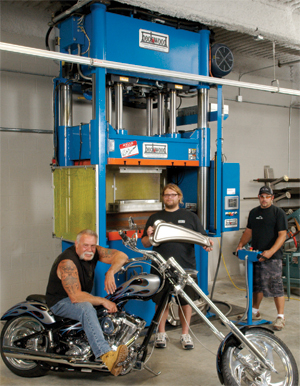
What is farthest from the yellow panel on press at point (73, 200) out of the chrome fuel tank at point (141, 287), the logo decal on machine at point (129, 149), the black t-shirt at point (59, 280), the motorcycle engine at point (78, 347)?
the motorcycle engine at point (78, 347)

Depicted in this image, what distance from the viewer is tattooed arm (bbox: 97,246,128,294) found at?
2988 millimetres

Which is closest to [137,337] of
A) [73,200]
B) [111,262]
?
[111,262]

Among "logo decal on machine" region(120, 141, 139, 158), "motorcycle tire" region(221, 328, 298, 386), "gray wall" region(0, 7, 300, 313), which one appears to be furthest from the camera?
"gray wall" region(0, 7, 300, 313)

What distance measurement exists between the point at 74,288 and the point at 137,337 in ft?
1.88

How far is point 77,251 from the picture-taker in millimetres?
3092

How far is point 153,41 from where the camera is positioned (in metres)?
4.14

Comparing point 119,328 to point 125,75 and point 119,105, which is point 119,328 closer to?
point 119,105

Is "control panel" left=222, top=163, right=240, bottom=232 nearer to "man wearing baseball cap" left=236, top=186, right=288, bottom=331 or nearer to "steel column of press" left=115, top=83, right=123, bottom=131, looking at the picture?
"man wearing baseball cap" left=236, top=186, right=288, bottom=331

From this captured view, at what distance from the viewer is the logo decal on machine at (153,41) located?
4070 millimetres

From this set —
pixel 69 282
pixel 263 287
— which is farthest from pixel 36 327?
pixel 263 287

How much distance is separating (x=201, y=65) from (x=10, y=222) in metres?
2.70

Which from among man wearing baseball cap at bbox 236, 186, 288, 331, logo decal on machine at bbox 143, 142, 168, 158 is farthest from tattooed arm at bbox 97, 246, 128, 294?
man wearing baseball cap at bbox 236, 186, 288, 331

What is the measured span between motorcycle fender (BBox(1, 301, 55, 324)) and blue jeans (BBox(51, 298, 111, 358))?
0.23 feet

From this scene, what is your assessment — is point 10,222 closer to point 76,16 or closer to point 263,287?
point 76,16
